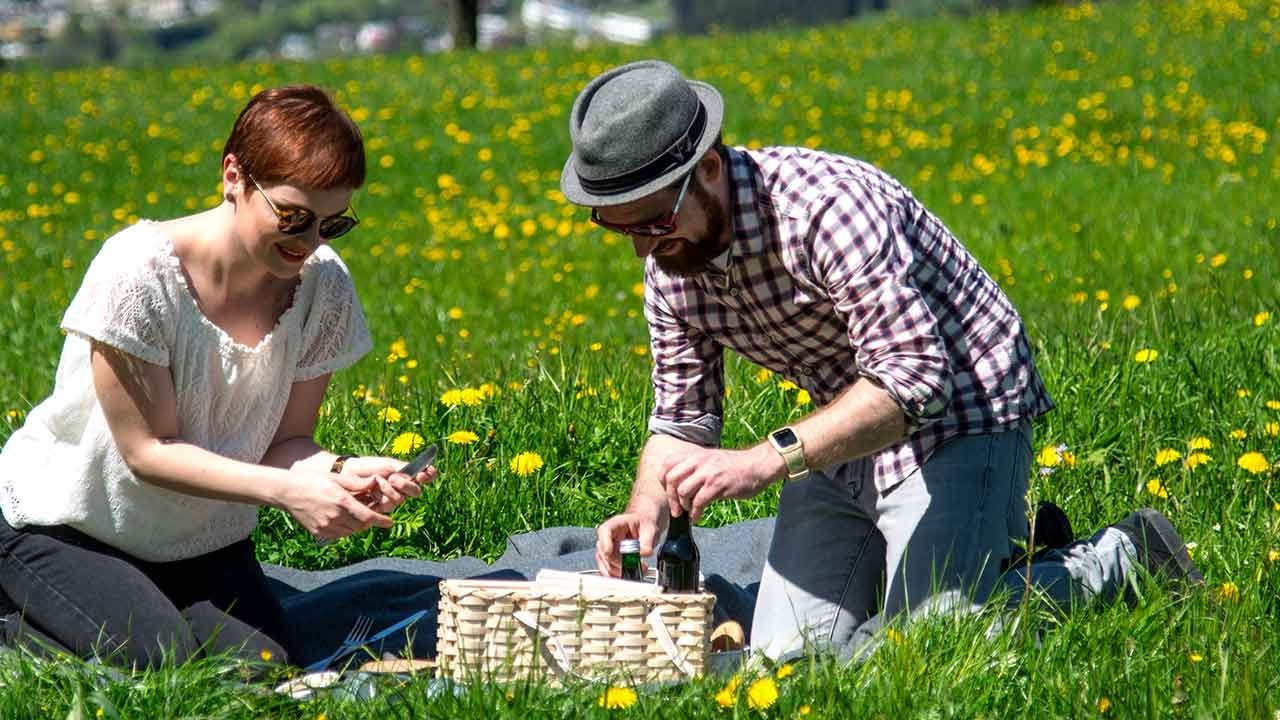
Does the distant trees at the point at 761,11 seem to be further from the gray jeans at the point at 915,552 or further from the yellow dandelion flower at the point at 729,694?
the yellow dandelion flower at the point at 729,694

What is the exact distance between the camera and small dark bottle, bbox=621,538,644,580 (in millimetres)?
3438

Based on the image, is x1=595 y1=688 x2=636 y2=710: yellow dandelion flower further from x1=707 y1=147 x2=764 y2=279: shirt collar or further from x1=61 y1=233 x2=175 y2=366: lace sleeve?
x1=61 y1=233 x2=175 y2=366: lace sleeve

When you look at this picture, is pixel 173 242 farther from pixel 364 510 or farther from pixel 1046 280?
pixel 1046 280

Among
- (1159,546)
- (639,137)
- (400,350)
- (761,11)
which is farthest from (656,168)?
(761,11)

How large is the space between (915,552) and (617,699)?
1.01 m

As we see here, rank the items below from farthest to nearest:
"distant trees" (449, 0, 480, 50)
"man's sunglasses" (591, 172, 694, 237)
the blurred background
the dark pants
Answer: the blurred background < "distant trees" (449, 0, 480, 50) < the dark pants < "man's sunglasses" (591, 172, 694, 237)

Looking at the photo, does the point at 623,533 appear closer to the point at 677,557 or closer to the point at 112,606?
the point at 677,557

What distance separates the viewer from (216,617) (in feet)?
12.2

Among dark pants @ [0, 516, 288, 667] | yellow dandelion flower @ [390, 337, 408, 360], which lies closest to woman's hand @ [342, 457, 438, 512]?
dark pants @ [0, 516, 288, 667]

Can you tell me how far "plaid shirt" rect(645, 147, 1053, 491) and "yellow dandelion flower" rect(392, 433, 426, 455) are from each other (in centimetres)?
119

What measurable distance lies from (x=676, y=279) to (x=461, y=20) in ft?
65.0

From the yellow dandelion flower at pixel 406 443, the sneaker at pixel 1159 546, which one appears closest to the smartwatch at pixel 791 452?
the sneaker at pixel 1159 546

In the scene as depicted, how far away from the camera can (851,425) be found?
3.13 metres

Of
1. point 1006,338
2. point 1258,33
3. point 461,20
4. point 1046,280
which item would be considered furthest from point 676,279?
point 461,20
